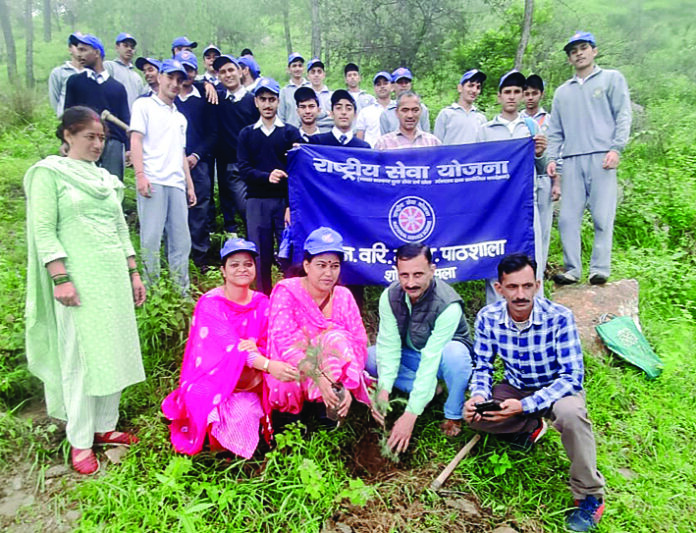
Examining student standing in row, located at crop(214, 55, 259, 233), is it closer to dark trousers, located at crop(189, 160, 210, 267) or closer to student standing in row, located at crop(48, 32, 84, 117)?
dark trousers, located at crop(189, 160, 210, 267)

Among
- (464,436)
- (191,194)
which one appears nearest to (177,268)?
(191,194)

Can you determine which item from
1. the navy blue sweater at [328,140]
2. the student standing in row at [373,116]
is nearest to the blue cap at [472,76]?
the student standing in row at [373,116]

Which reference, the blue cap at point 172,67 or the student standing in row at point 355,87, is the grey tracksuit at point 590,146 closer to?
the student standing in row at point 355,87

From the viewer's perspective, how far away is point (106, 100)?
467 centimetres

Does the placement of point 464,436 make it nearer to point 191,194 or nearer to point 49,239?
point 49,239

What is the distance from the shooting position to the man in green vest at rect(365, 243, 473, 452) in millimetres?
3016

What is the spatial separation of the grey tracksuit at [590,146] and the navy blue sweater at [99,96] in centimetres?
413

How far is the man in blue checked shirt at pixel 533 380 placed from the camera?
2.65 meters

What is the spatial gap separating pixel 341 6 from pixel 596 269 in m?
10.4

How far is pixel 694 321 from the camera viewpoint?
5.18m

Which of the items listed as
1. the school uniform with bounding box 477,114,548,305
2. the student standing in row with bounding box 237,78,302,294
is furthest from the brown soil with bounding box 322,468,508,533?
the student standing in row with bounding box 237,78,302,294

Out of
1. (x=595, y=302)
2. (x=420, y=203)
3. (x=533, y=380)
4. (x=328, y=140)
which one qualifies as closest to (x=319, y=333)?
(x=533, y=380)

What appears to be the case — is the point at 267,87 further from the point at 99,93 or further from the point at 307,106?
the point at 99,93

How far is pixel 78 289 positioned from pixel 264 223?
1.78 m
